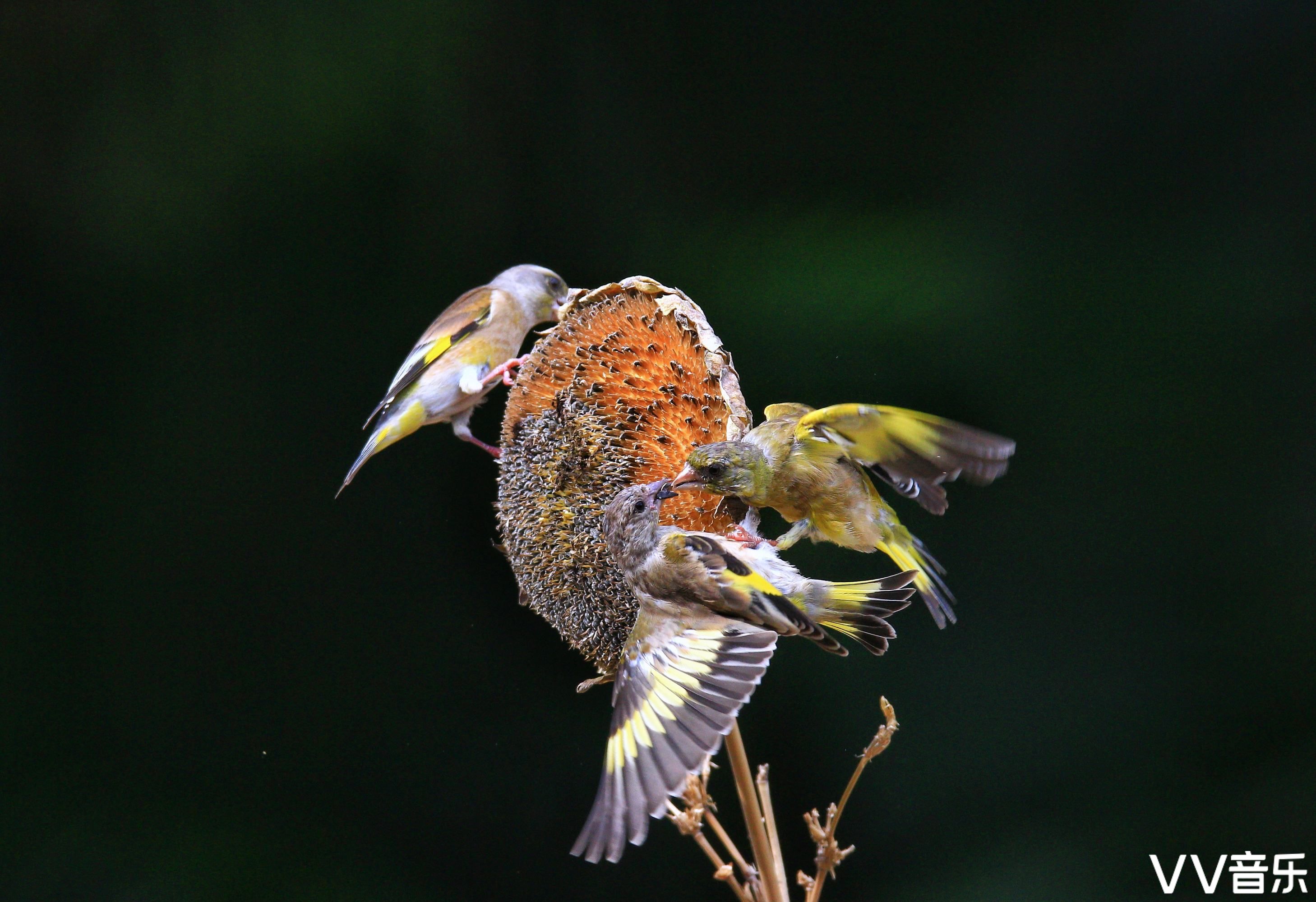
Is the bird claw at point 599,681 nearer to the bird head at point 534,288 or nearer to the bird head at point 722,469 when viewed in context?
the bird head at point 722,469

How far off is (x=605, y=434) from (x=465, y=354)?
0.32 metres

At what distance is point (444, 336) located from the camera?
106 centimetres

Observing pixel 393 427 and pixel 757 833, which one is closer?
pixel 757 833

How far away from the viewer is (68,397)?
1415mm

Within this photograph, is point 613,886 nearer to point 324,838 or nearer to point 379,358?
point 324,838

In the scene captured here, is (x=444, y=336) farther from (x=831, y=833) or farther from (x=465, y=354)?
(x=831, y=833)

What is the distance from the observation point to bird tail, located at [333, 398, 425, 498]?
1053mm

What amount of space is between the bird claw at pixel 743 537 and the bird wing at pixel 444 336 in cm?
38

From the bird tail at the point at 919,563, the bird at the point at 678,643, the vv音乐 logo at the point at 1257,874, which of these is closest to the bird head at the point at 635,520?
the bird at the point at 678,643

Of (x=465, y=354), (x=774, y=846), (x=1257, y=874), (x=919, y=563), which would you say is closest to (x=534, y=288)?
(x=465, y=354)

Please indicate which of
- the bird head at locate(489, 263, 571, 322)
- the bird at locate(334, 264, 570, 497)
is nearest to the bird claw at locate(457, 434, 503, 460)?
the bird at locate(334, 264, 570, 497)

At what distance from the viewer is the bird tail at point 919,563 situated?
2.91 ft

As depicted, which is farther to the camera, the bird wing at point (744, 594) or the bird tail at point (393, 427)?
the bird tail at point (393, 427)

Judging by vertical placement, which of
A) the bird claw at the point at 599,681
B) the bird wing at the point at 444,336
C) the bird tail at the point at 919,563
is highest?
the bird wing at the point at 444,336
